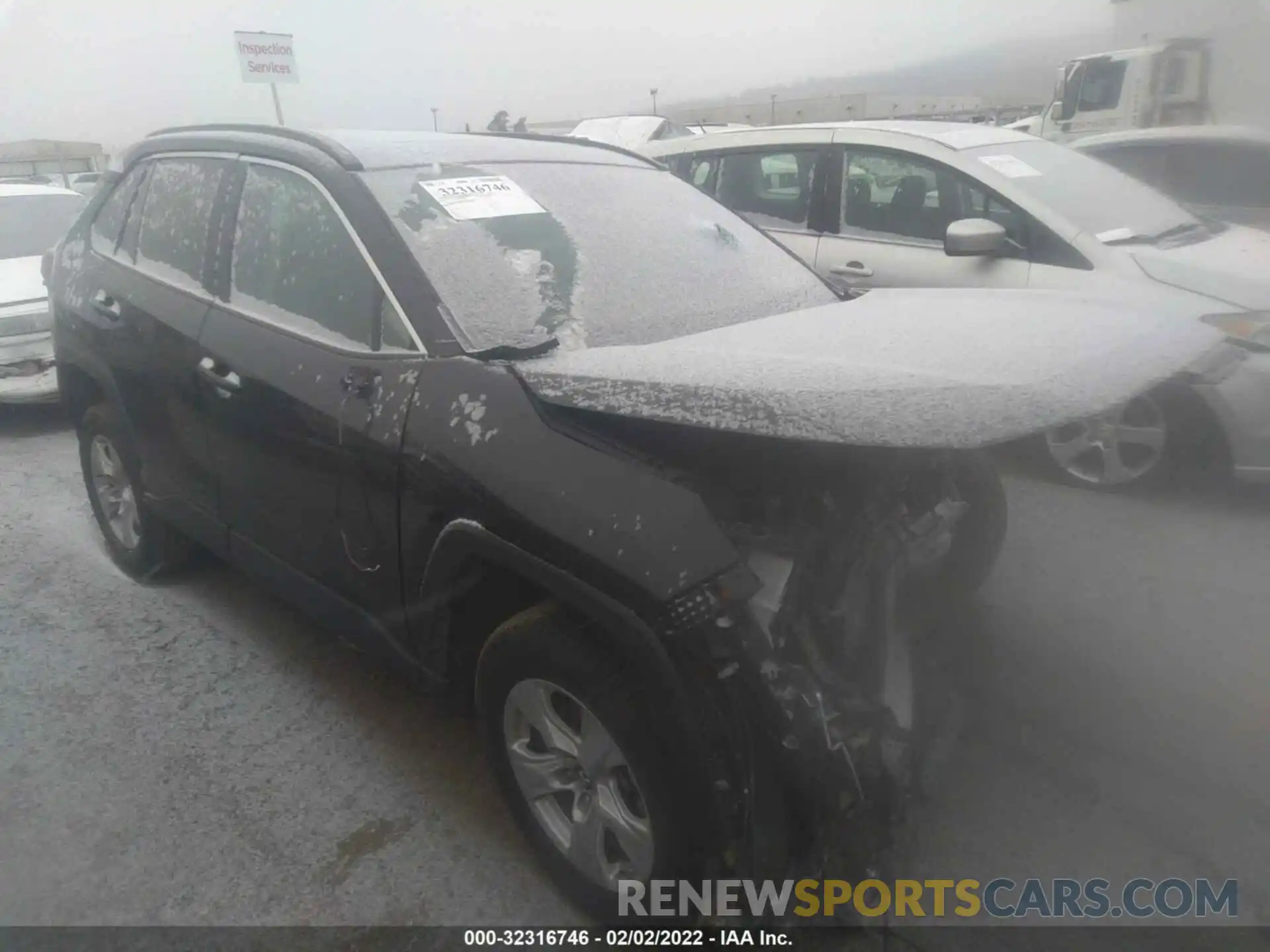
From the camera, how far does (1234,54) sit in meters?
2.87

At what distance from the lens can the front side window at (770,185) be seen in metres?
5.21

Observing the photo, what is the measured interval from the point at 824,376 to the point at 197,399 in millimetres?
2053

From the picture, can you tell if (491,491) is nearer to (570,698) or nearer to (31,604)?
(570,698)

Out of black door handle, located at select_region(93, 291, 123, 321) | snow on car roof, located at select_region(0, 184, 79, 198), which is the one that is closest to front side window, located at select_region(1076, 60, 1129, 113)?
black door handle, located at select_region(93, 291, 123, 321)

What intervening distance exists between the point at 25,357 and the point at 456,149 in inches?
174

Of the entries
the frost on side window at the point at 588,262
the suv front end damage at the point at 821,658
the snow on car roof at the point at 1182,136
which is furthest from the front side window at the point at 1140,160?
→ the suv front end damage at the point at 821,658

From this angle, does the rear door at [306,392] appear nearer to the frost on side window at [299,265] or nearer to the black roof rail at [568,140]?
the frost on side window at [299,265]

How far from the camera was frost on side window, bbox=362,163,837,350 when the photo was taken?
2.30 m

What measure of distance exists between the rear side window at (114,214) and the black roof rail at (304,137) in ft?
1.25

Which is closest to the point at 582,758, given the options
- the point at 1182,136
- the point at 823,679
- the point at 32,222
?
the point at 823,679

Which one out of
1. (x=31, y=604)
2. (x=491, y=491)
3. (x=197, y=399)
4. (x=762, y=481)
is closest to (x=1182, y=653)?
(x=762, y=481)

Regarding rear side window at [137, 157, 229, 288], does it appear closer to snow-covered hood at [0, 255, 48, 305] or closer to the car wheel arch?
the car wheel arch

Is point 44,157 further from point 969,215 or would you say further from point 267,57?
point 969,215

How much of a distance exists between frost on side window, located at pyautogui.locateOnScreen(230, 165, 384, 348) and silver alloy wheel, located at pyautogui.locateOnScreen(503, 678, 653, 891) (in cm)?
98
